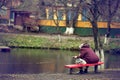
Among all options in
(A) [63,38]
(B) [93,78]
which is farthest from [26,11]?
(B) [93,78]

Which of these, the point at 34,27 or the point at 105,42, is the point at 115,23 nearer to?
the point at 105,42

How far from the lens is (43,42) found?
2034 inches

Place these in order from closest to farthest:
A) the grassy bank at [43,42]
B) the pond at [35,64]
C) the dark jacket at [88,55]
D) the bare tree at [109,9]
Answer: the dark jacket at [88,55], the pond at [35,64], the bare tree at [109,9], the grassy bank at [43,42]

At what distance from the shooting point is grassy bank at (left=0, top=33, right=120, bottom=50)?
50.4m

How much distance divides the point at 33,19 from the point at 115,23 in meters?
14.0

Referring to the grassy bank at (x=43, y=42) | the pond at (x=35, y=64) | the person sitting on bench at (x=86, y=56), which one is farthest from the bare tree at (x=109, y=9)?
the person sitting on bench at (x=86, y=56)

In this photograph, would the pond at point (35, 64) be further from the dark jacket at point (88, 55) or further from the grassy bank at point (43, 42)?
the grassy bank at point (43, 42)

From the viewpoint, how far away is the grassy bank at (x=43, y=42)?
165 feet

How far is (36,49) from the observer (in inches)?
1924

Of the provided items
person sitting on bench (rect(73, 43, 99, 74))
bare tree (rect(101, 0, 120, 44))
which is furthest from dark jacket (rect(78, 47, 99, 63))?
bare tree (rect(101, 0, 120, 44))

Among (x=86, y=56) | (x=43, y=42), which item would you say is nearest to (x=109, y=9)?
(x=86, y=56)

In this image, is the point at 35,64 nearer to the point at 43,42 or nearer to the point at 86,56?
the point at 86,56

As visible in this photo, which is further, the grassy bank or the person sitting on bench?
the grassy bank

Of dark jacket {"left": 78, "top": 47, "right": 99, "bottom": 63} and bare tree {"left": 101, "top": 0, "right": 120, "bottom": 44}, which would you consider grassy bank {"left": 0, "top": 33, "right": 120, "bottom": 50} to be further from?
dark jacket {"left": 78, "top": 47, "right": 99, "bottom": 63}
